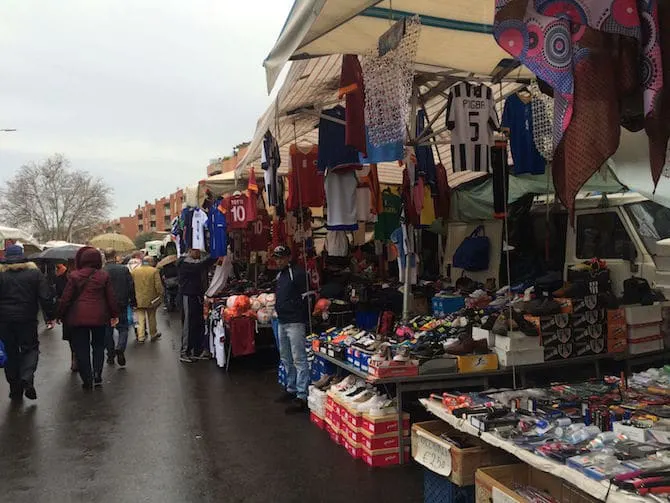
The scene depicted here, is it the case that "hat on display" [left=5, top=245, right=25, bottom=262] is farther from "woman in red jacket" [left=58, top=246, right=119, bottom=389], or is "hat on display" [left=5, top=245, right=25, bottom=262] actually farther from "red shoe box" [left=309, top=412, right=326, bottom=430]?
"red shoe box" [left=309, top=412, right=326, bottom=430]

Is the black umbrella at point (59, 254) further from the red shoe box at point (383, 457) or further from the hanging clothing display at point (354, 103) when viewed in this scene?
the red shoe box at point (383, 457)

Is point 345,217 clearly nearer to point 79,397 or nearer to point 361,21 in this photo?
point 361,21

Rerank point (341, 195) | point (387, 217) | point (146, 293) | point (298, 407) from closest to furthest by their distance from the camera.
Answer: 1. point (298, 407)
2. point (341, 195)
3. point (387, 217)
4. point (146, 293)

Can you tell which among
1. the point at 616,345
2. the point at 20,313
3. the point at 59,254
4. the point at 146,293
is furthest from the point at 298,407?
the point at 59,254

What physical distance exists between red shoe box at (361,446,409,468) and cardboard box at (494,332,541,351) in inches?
49.7

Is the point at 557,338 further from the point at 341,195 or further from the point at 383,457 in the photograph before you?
the point at 341,195

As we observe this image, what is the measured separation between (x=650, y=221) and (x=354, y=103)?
144 inches

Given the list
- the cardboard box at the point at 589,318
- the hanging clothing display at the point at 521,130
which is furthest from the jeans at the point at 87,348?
the cardboard box at the point at 589,318

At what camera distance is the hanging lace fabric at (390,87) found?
14.6 ft

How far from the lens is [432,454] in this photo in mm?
3734

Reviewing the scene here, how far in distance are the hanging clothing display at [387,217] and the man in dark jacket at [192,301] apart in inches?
122

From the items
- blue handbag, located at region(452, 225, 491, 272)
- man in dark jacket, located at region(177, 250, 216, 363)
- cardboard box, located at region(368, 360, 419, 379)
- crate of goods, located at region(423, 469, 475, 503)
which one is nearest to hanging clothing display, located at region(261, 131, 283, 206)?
man in dark jacket, located at region(177, 250, 216, 363)

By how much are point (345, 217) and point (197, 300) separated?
386 cm

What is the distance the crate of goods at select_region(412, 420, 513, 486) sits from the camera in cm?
345
